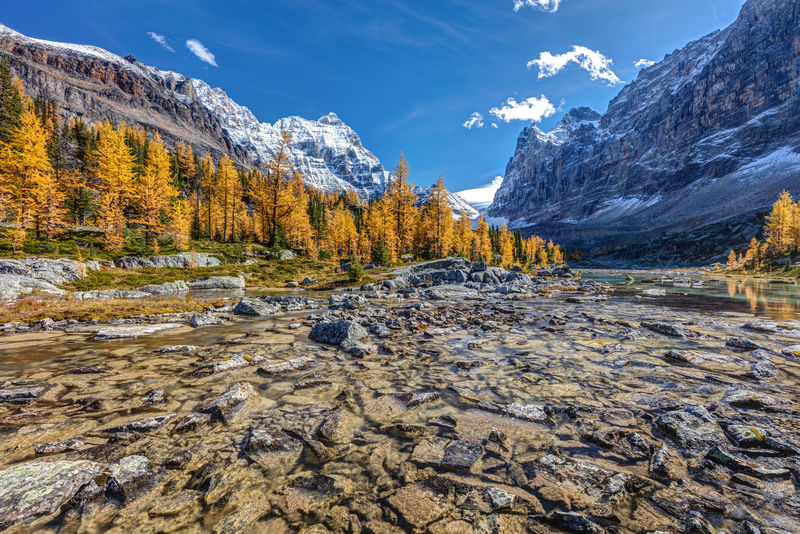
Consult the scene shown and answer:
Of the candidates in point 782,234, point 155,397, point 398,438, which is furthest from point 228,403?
point 782,234

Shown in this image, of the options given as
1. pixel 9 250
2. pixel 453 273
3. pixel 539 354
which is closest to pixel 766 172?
pixel 453 273

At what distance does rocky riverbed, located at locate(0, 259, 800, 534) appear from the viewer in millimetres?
3207

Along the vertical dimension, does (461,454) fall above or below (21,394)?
below

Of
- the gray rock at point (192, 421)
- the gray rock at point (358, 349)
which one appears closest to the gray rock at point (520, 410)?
the gray rock at point (358, 349)

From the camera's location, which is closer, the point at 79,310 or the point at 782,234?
the point at 79,310

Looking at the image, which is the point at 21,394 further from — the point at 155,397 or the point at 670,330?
the point at 670,330

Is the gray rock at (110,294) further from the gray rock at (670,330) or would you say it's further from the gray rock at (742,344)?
the gray rock at (742,344)

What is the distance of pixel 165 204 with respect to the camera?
4806 centimetres

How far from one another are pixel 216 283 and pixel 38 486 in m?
29.9

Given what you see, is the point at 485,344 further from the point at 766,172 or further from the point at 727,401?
the point at 766,172

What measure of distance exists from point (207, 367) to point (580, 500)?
811cm

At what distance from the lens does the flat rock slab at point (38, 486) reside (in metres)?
3.10

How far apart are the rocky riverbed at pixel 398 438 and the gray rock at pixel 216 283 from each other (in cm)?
2008

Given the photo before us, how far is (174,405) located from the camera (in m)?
5.75
